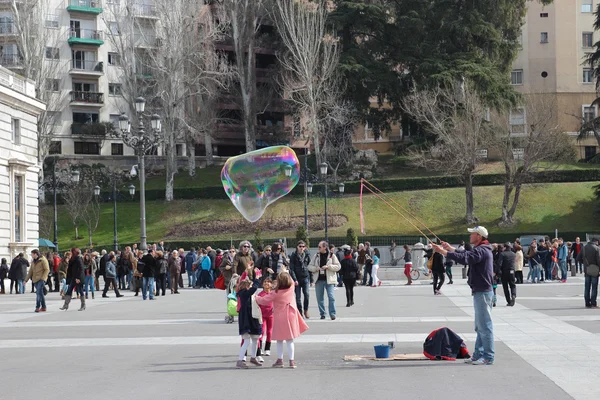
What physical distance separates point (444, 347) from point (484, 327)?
0.86 meters

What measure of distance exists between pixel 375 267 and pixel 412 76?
1333 inches

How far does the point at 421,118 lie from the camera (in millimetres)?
61594

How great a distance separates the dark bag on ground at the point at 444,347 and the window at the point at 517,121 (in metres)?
51.7

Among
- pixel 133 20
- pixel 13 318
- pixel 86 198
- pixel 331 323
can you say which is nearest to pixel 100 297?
pixel 13 318

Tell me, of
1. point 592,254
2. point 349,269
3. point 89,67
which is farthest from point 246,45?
point 592,254

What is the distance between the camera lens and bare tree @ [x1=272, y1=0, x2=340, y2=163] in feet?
205

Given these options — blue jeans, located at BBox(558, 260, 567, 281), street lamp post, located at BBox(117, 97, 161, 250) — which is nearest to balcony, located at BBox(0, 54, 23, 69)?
street lamp post, located at BBox(117, 97, 161, 250)

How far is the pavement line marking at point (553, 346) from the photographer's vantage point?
1043 cm

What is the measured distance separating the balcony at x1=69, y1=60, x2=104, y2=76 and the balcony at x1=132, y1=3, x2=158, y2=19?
6455 mm

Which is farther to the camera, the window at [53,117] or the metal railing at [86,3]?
the metal railing at [86,3]

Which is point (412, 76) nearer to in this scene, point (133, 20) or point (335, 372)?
point (133, 20)

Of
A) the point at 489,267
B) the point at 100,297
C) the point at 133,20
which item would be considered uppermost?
the point at 133,20

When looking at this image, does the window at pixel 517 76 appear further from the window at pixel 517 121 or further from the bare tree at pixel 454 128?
the bare tree at pixel 454 128

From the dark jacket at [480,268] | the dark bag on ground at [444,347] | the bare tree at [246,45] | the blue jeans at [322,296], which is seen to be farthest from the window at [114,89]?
the dark jacket at [480,268]
